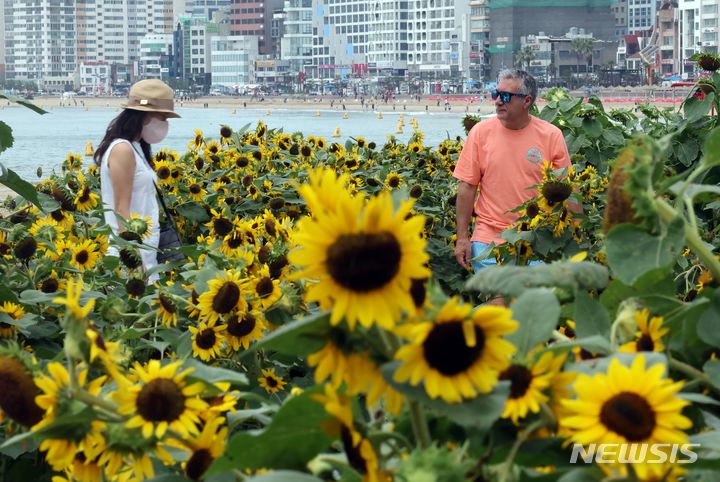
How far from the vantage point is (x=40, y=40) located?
→ 142m

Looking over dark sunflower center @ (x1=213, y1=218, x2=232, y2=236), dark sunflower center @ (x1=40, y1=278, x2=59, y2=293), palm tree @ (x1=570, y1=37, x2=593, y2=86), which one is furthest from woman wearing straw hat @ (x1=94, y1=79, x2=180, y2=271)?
palm tree @ (x1=570, y1=37, x2=593, y2=86)

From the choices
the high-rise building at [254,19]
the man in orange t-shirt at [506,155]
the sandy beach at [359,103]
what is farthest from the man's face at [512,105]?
the high-rise building at [254,19]

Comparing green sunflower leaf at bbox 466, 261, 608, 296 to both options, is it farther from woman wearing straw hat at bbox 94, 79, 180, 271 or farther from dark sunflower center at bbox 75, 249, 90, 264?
woman wearing straw hat at bbox 94, 79, 180, 271

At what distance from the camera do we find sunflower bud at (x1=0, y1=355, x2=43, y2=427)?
41.8 inches

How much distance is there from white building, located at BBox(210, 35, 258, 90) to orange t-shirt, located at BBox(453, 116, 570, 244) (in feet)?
373

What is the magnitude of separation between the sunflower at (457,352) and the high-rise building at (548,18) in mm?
94583

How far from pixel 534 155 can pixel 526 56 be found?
8898 cm

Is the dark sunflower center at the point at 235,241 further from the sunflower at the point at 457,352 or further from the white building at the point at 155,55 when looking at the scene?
the white building at the point at 155,55

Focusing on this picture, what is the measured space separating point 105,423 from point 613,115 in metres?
5.10

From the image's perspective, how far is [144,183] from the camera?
4.17 m

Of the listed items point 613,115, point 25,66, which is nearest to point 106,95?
point 25,66

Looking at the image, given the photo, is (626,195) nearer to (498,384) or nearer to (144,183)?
(498,384)

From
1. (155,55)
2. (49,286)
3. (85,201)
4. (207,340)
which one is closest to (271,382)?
(207,340)

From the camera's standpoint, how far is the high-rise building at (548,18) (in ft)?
310
